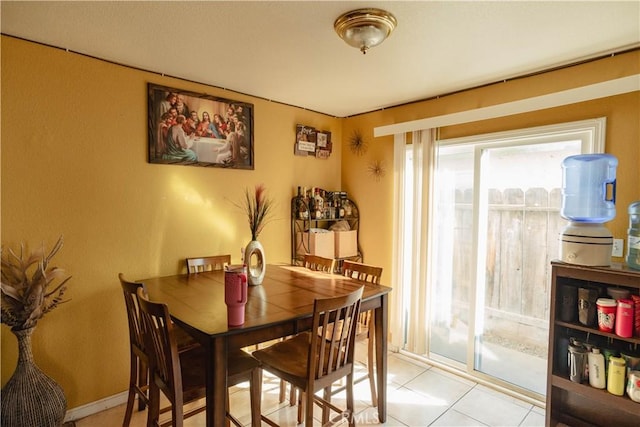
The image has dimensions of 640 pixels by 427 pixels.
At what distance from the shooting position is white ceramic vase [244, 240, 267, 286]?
7.70 ft

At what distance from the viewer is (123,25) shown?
1.85 meters

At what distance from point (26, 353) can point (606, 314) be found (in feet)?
10.6

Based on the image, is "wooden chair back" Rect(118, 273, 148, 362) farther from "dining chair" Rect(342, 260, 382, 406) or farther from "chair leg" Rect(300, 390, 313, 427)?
"dining chair" Rect(342, 260, 382, 406)

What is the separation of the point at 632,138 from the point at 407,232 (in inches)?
67.7

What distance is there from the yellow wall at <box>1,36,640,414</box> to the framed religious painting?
0.21 ft

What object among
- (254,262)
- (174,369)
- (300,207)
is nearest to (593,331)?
(254,262)

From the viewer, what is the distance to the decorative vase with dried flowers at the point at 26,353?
1846 mm

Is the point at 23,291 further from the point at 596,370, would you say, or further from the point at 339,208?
the point at 596,370

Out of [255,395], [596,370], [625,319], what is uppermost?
[625,319]

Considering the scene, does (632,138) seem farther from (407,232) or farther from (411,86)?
(407,232)

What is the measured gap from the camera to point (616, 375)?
1856mm

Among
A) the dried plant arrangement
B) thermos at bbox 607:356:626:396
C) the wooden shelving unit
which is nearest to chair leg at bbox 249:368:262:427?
the dried plant arrangement

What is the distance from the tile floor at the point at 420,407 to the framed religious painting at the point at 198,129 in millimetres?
1818

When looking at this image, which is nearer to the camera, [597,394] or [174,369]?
[174,369]
